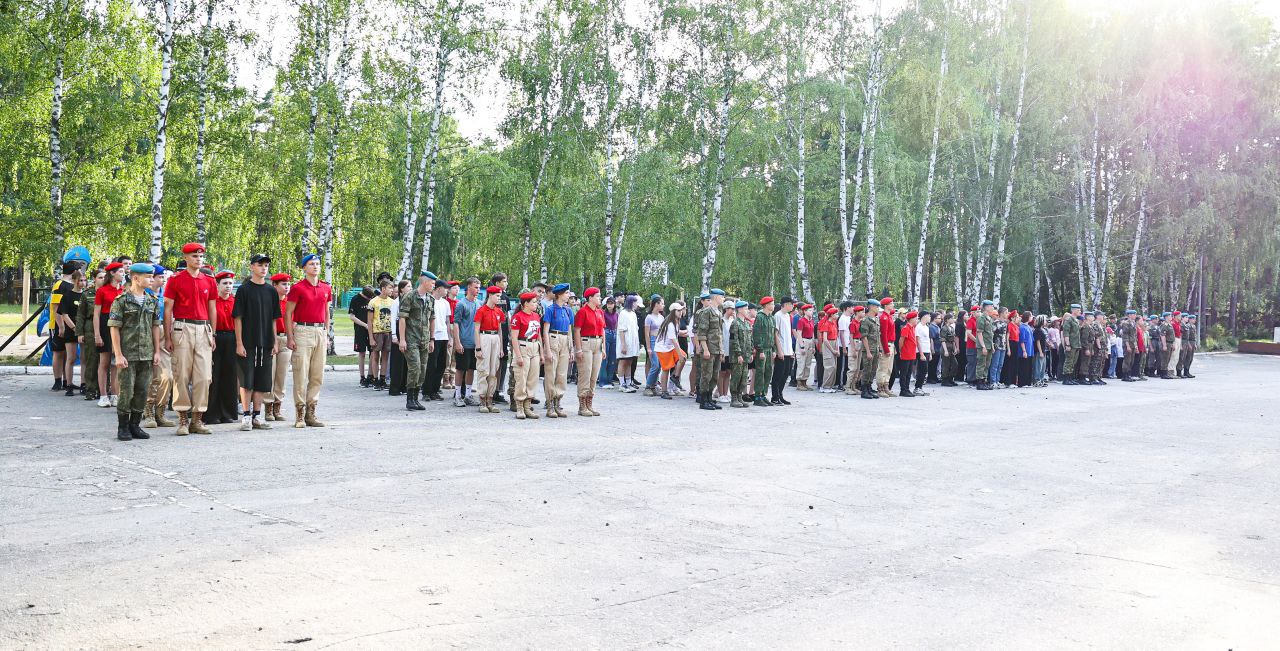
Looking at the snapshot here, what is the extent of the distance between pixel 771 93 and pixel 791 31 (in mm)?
1939

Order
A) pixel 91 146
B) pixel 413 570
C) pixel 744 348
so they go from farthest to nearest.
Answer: pixel 91 146 < pixel 744 348 < pixel 413 570

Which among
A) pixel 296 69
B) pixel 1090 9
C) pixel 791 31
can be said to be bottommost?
pixel 296 69

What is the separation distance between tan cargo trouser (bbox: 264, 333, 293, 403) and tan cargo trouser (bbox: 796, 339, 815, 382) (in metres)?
11.1

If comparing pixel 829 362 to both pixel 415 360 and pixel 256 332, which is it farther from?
pixel 256 332

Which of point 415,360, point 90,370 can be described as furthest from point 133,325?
point 90,370

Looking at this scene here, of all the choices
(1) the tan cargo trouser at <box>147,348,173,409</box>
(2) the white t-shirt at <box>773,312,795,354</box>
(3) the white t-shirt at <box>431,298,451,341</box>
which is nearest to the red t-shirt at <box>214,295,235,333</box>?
(1) the tan cargo trouser at <box>147,348,173,409</box>

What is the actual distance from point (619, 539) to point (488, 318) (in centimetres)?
771

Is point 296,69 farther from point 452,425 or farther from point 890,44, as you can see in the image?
point 890,44

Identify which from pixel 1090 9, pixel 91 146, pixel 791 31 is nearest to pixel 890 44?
pixel 791 31

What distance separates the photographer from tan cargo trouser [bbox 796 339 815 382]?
63.5 feet

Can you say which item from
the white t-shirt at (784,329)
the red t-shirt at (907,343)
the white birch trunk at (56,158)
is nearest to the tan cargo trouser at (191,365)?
the white t-shirt at (784,329)

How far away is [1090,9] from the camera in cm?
3753

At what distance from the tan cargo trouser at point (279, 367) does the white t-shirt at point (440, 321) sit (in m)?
3.27

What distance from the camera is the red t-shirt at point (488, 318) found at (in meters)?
13.4
